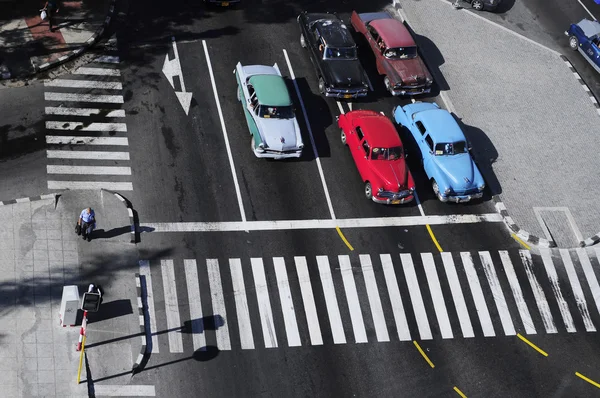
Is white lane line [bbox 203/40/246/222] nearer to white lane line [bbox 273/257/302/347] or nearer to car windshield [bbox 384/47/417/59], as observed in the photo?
white lane line [bbox 273/257/302/347]

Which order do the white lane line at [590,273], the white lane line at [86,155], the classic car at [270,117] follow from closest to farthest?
the white lane line at [590,273], the white lane line at [86,155], the classic car at [270,117]

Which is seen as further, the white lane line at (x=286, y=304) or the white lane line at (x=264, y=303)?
the white lane line at (x=286, y=304)

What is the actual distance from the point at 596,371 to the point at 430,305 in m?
6.78

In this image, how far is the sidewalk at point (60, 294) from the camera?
29.1 metres

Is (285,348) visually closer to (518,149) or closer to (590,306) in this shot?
(590,306)

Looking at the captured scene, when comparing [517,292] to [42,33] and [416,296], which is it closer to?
[416,296]

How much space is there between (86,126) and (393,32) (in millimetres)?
15732

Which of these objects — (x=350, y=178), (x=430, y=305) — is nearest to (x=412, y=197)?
(x=350, y=178)

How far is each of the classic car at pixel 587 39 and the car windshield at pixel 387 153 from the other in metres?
15.0

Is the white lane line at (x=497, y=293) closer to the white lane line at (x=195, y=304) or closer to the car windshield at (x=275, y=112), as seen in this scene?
the car windshield at (x=275, y=112)

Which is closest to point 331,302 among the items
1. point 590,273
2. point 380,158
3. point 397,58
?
point 380,158

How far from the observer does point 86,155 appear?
36188 millimetres

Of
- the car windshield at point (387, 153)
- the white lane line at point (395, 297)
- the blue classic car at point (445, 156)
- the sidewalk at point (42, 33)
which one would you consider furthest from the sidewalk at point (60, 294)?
the blue classic car at point (445, 156)

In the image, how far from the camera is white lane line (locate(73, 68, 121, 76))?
39.8 meters
